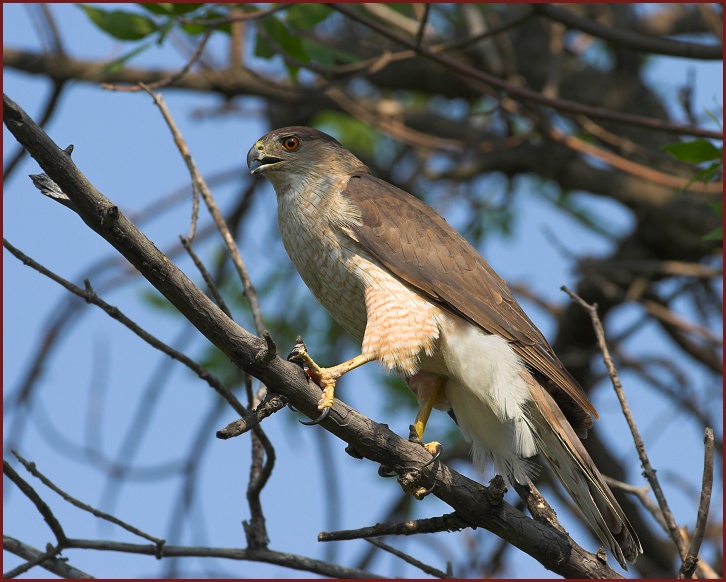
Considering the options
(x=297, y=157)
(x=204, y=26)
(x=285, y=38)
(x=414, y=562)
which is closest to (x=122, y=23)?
(x=204, y=26)

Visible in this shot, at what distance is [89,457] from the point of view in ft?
20.5

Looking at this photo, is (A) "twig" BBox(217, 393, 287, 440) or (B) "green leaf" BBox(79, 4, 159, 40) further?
(B) "green leaf" BBox(79, 4, 159, 40)

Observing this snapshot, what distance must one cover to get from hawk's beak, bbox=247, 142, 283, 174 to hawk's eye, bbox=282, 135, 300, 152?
0.13 m

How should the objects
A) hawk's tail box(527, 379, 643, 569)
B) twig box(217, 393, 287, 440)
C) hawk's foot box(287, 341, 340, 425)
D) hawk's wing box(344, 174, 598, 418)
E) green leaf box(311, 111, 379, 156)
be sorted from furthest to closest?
green leaf box(311, 111, 379, 156)
hawk's wing box(344, 174, 598, 418)
hawk's tail box(527, 379, 643, 569)
hawk's foot box(287, 341, 340, 425)
twig box(217, 393, 287, 440)

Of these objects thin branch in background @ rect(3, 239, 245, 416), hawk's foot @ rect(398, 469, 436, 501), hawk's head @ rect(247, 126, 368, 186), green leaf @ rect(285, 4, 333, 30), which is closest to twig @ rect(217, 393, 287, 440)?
hawk's foot @ rect(398, 469, 436, 501)

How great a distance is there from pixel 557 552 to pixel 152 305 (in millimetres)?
4605

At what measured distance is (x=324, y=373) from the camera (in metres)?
3.81

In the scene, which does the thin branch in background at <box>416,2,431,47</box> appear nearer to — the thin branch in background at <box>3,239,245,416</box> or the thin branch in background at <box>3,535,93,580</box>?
the thin branch in background at <box>3,239,245,416</box>

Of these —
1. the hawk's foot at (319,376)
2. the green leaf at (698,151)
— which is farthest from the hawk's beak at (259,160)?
the green leaf at (698,151)

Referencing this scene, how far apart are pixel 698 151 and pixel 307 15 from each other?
2.49 m

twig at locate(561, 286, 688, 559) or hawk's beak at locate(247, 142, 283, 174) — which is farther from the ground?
hawk's beak at locate(247, 142, 283, 174)

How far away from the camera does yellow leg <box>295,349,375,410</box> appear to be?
11.7ft

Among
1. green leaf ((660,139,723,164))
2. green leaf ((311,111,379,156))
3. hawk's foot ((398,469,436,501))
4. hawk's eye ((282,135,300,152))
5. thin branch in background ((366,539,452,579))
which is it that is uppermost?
green leaf ((311,111,379,156))

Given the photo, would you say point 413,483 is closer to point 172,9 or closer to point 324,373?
point 324,373
